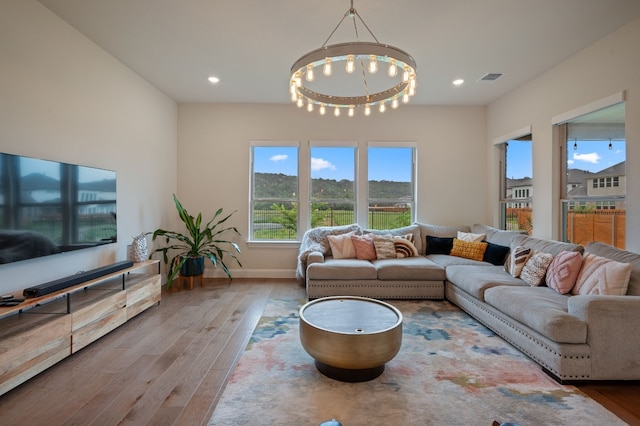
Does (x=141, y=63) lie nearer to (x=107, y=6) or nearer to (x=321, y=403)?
(x=107, y=6)

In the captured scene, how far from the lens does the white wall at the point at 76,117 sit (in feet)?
7.93

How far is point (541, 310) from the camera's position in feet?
7.63

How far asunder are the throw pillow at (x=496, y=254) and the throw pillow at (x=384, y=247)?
1206 mm

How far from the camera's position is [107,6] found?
262 centimetres

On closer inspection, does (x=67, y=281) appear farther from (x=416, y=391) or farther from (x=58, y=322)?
(x=416, y=391)

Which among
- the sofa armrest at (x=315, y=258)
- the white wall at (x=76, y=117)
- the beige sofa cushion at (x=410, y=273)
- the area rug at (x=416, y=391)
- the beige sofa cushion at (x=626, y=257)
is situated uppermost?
the white wall at (x=76, y=117)

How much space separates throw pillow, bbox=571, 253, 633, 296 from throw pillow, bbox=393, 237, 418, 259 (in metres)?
1.96

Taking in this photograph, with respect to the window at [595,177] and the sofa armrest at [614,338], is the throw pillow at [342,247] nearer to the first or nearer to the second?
the window at [595,177]

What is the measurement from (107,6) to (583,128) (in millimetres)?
4937

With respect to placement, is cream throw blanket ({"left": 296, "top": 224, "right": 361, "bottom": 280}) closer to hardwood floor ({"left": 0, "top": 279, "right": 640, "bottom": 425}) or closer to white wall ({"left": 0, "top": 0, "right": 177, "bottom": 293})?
hardwood floor ({"left": 0, "top": 279, "right": 640, "bottom": 425})

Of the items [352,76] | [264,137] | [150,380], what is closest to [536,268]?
[352,76]

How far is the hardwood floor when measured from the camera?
183 cm

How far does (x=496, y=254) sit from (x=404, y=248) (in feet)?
3.85

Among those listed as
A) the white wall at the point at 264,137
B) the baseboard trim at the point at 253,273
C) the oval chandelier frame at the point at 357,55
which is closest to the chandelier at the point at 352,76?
the oval chandelier frame at the point at 357,55
